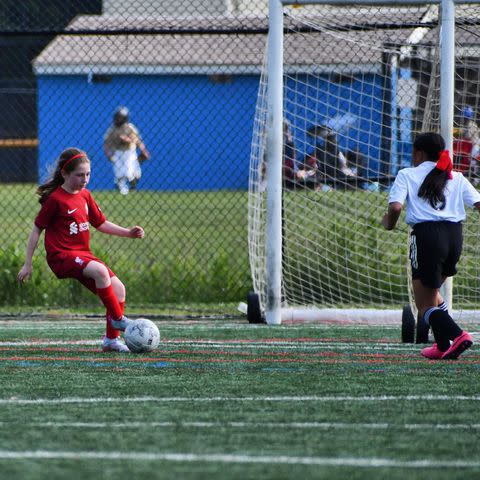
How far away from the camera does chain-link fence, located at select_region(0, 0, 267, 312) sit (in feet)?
56.7

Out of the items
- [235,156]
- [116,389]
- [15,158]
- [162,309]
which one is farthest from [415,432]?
[15,158]

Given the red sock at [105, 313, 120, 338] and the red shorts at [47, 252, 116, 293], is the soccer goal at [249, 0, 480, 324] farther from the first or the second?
the red shorts at [47, 252, 116, 293]

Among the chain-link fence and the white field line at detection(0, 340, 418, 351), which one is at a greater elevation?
the chain-link fence

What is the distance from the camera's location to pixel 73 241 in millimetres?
8172

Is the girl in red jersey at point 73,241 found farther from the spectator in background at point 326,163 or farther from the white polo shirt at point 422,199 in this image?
the spectator in background at point 326,163

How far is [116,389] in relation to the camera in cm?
633

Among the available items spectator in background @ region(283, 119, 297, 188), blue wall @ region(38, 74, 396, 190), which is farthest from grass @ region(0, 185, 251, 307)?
blue wall @ region(38, 74, 396, 190)

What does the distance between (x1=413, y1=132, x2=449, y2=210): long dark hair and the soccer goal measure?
1.76 m

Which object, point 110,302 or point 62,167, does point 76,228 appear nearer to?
point 62,167

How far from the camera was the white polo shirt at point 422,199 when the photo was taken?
7.69 metres

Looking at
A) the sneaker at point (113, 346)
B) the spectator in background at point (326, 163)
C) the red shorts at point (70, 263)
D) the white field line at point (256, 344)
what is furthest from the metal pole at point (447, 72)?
the red shorts at point (70, 263)

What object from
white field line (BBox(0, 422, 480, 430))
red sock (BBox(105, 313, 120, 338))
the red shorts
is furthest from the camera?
red sock (BBox(105, 313, 120, 338))

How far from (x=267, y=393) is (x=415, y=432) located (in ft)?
4.11

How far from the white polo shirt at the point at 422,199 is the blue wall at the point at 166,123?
1226cm
